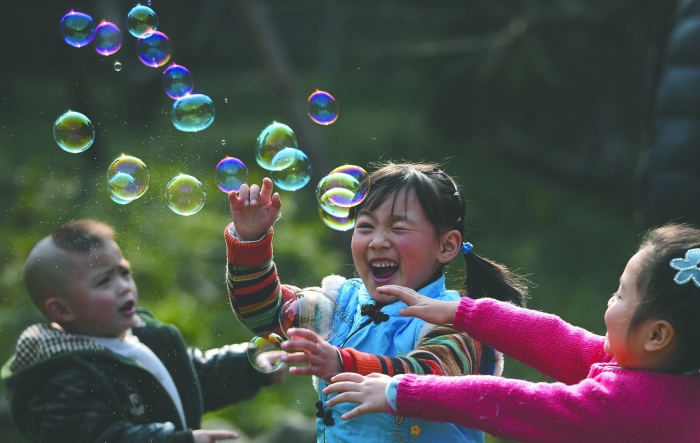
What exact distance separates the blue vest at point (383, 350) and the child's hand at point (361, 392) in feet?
0.98

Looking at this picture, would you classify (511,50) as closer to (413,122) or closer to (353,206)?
(413,122)

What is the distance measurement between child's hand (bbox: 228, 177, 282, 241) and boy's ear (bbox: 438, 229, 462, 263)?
19.1 inches

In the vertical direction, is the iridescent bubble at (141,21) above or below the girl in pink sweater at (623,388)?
above

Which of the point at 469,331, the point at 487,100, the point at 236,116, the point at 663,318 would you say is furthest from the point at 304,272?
the point at 236,116

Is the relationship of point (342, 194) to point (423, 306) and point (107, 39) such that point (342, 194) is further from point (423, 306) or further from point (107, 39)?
point (107, 39)

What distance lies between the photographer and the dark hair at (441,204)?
93.5 inches

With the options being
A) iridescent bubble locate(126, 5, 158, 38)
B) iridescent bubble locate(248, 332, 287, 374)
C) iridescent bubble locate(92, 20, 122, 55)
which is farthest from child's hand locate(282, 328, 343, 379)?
iridescent bubble locate(92, 20, 122, 55)

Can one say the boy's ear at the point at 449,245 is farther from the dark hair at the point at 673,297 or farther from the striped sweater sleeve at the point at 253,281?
the dark hair at the point at 673,297

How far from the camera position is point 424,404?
189 cm

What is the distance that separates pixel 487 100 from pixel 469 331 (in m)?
6.28

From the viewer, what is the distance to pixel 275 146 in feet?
9.30

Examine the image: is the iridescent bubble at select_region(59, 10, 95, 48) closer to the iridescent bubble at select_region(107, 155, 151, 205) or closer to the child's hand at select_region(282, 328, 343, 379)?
the iridescent bubble at select_region(107, 155, 151, 205)

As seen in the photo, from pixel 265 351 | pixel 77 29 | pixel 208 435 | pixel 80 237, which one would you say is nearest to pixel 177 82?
pixel 77 29

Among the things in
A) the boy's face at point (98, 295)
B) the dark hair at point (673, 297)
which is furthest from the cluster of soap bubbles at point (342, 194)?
the dark hair at point (673, 297)
